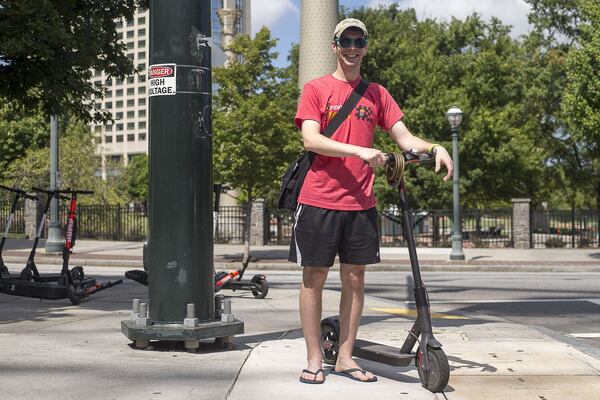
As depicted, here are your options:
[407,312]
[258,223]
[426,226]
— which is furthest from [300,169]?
[426,226]

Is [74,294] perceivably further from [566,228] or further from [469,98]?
[469,98]

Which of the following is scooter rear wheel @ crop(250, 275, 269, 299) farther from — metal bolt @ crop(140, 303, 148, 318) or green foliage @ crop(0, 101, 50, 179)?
green foliage @ crop(0, 101, 50, 179)

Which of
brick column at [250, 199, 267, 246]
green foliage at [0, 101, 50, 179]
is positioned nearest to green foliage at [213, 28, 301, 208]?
brick column at [250, 199, 267, 246]

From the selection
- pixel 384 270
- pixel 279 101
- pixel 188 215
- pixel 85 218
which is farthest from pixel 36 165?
pixel 188 215

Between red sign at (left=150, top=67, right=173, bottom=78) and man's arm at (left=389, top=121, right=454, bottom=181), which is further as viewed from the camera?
red sign at (left=150, top=67, right=173, bottom=78)

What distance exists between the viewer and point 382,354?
4.66 m

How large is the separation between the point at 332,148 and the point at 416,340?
1.25m

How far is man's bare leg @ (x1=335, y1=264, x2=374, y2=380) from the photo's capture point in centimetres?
476

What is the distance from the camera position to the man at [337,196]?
4.59 metres

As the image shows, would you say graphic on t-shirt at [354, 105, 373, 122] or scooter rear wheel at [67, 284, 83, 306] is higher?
graphic on t-shirt at [354, 105, 373, 122]

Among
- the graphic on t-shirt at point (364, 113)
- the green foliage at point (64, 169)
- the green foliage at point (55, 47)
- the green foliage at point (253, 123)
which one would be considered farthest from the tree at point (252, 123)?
the green foliage at point (64, 169)

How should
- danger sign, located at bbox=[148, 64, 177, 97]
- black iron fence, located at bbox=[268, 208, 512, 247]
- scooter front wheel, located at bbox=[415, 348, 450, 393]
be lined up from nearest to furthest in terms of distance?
1. scooter front wheel, located at bbox=[415, 348, 450, 393]
2. danger sign, located at bbox=[148, 64, 177, 97]
3. black iron fence, located at bbox=[268, 208, 512, 247]

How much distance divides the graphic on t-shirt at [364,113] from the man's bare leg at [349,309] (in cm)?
90

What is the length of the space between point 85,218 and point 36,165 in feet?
35.1
